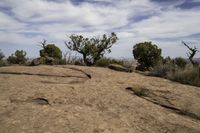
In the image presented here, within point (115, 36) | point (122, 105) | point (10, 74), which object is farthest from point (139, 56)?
point (122, 105)

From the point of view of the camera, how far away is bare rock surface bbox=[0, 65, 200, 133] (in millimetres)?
5969

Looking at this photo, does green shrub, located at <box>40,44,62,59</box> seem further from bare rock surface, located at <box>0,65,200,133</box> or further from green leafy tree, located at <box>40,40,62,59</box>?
bare rock surface, located at <box>0,65,200,133</box>

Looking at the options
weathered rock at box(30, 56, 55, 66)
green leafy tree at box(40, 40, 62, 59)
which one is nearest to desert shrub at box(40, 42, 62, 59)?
green leafy tree at box(40, 40, 62, 59)

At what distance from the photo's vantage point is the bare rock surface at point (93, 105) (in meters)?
5.97

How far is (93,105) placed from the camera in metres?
7.22

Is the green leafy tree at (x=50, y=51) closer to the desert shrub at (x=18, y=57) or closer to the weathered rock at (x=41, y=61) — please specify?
the desert shrub at (x=18, y=57)

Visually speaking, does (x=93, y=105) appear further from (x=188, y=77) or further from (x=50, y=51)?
(x=50, y=51)

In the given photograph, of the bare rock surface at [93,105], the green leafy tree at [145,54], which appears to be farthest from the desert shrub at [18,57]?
the bare rock surface at [93,105]

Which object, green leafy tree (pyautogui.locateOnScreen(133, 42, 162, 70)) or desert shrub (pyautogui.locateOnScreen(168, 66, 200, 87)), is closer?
desert shrub (pyautogui.locateOnScreen(168, 66, 200, 87))

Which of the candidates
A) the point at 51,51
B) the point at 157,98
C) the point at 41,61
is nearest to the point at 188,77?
the point at 157,98

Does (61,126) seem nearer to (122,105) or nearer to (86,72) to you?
(122,105)

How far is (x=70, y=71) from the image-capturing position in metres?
11.3

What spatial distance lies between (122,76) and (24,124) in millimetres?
6168

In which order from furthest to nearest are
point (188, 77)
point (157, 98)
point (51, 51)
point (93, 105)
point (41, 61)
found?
point (51, 51) < point (41, 61) < point (188, 77) < point (157, 98) < point (93, 105)
